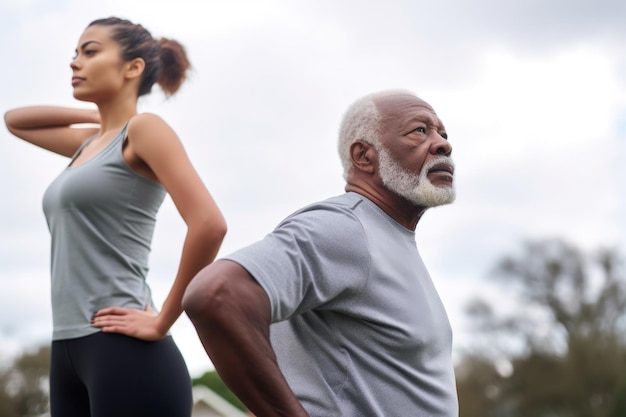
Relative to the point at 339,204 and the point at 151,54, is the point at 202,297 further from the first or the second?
the point at 151,54

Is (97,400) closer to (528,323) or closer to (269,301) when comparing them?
(269,301)

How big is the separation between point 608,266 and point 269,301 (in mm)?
33902

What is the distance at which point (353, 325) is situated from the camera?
2.53m

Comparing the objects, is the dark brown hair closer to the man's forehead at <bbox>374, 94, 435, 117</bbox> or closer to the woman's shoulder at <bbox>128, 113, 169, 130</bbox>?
the woman's shoulder at <bbox>128, 113, 169, 130</bbox>

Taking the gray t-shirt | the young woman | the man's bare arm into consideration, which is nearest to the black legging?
the young woman

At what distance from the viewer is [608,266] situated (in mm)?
34250

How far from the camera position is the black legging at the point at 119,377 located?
290 centimetres

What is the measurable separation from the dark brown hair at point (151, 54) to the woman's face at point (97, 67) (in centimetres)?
4

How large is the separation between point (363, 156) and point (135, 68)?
1.01 m

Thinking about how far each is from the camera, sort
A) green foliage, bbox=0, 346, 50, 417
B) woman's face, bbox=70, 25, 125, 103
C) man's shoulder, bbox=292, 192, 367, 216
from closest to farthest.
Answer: man's shoulder, bbox=292, 192, 367, 216 → woman's face, bbox=70, 25, 125, 103 → green foliage, bbox=0, 346, 50, 417

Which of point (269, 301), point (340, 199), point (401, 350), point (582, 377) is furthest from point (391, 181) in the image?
point (582, 377)

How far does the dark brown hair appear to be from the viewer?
3443 mm

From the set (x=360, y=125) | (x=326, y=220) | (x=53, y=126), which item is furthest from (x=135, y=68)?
(x=326, y=220)

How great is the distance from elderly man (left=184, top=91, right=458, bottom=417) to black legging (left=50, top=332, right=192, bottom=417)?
535 mm
